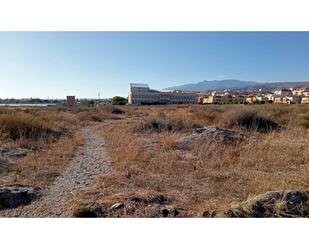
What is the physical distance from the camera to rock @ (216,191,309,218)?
3035mm

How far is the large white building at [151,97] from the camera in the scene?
32.4 meters

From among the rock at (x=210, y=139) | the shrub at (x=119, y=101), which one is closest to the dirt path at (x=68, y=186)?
the rock at (x=210, y=139)

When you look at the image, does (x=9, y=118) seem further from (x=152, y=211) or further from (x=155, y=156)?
(x=152, y=211)

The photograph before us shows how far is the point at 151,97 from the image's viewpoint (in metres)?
38.9

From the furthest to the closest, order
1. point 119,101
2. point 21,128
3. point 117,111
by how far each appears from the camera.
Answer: point 119,101 < point 117,111 < point 21,128

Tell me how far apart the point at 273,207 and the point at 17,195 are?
3.56 meters

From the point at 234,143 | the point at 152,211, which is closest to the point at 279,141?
the point at 234,143

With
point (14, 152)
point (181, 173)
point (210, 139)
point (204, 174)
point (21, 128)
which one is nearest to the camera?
point (204, 174)

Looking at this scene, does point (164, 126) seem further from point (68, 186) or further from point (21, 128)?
point (68, 186)

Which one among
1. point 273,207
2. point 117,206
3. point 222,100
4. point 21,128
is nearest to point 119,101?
point 222,100

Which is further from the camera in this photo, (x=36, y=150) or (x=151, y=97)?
(x=151, y=97)

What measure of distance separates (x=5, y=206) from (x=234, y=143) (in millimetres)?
5952

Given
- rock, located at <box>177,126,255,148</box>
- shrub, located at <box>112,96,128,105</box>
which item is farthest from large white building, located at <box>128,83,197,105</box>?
rock, located at <box>177,126,255,148</box>

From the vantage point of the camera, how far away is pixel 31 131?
10.1m
